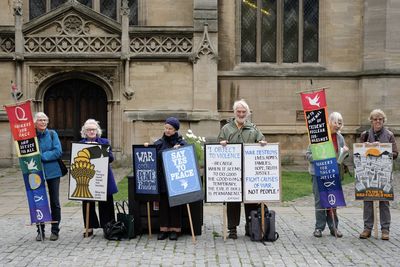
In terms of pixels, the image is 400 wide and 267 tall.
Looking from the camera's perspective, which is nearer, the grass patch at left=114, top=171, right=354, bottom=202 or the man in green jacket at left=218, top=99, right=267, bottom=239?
the man in green jacket at left=218, top=99, right=267, bottom=239

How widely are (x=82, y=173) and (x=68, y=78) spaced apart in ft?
34.1

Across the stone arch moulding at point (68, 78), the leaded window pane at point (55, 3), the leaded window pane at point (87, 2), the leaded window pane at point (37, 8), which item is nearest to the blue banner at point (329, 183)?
the stone arch moulding at point (68, 78)

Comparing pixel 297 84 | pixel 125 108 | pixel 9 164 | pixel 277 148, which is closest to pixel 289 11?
pixel 297 84

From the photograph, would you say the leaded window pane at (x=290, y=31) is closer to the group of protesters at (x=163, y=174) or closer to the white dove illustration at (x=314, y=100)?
the group of protesters at (x=163, y=174)

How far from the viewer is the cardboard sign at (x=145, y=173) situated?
26.3 feet

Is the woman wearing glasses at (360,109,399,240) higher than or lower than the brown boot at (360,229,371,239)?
higher

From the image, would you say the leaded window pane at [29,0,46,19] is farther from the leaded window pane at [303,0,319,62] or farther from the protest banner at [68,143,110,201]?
the protest banner at [68,143,110,201]

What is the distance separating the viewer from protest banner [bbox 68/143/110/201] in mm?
8070

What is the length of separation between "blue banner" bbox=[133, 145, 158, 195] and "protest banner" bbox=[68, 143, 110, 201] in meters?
0.44

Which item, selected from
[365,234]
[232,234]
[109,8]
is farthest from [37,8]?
[365,234]

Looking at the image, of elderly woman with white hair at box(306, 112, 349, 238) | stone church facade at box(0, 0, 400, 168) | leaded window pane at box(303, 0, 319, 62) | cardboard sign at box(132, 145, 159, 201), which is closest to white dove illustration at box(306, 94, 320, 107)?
elderly woman with white hair at box(306, 112, 349, 238)

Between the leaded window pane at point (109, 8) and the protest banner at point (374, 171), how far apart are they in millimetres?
13087

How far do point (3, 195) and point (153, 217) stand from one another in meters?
5.53

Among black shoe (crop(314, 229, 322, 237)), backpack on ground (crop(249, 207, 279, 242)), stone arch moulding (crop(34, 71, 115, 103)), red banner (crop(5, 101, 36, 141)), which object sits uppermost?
stone arch moulding (crop(34, 71, 115, 103))
